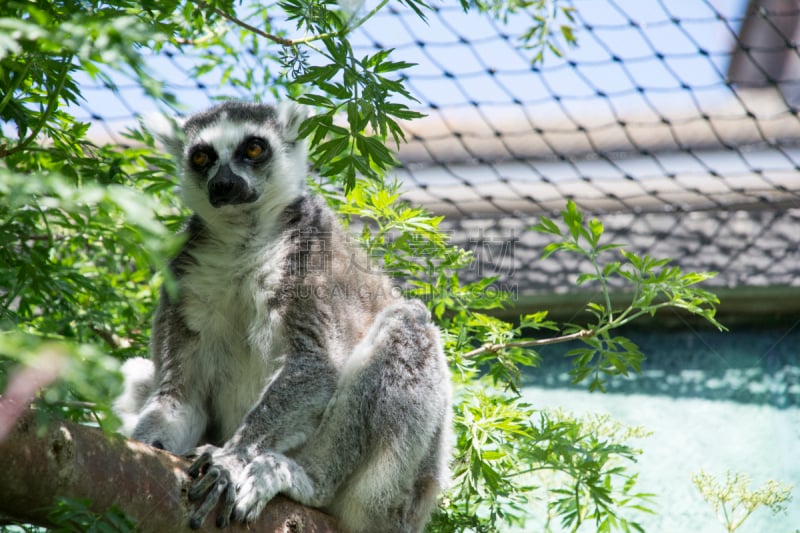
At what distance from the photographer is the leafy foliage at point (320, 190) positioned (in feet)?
4.91

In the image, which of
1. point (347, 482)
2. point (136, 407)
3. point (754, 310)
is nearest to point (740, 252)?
point (754, 310)

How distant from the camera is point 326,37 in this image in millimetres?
2689

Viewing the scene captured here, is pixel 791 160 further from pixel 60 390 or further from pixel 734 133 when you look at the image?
pixel 60 390

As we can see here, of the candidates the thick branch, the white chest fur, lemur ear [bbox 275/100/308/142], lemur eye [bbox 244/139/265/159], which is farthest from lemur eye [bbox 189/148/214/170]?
the thick branch

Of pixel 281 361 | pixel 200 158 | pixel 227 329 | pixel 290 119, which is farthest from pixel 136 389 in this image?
pixel 290 119

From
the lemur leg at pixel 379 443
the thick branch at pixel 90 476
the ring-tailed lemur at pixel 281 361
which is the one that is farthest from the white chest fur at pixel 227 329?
the thick branch at pixel 90 476

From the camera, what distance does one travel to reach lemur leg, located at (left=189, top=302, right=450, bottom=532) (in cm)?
303

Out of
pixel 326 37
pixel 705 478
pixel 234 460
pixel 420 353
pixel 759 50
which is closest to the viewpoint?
pixel 326 37

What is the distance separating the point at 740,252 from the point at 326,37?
12.8 feet

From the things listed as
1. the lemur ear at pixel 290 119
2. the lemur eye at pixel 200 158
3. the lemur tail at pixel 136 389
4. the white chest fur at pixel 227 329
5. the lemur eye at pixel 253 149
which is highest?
the lemur ear at pixel 290 119

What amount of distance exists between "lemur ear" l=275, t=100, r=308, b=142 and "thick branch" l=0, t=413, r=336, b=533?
188cm

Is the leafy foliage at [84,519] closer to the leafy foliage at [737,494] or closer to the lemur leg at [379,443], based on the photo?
the lemur leg at [379,443]

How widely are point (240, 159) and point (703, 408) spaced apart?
10.8ft

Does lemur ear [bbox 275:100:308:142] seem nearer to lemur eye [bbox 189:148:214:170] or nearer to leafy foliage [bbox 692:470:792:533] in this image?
lemur eye [bbox 189:148:214:170]
